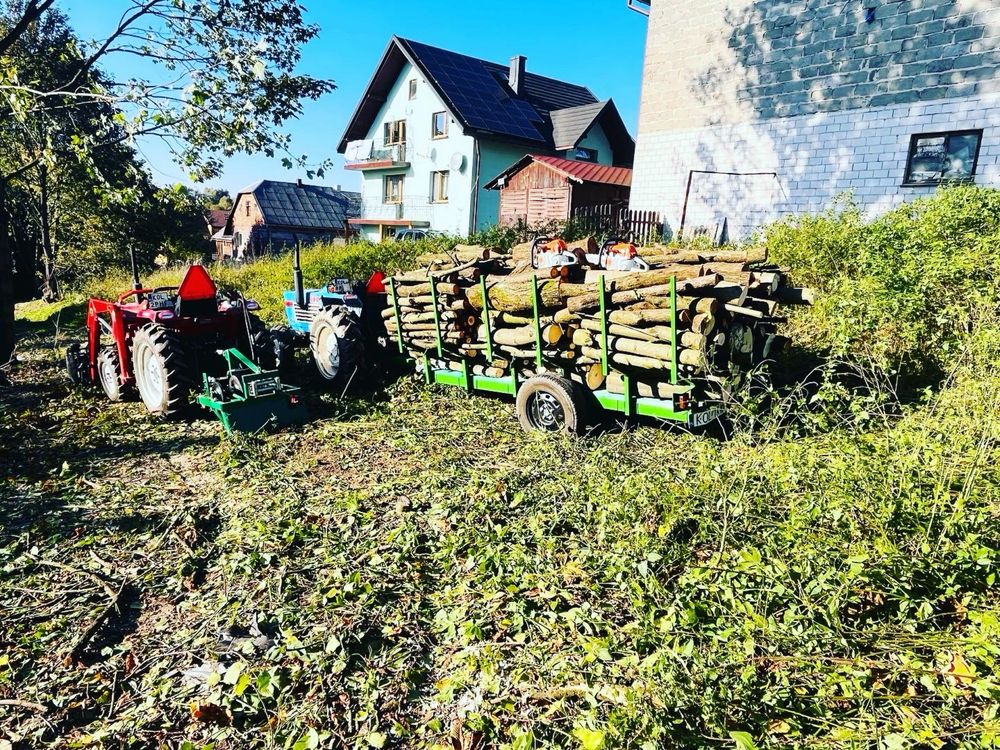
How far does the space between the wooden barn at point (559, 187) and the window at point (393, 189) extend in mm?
9669

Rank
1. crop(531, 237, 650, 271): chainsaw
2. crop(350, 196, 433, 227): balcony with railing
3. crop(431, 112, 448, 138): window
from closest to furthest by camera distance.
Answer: crop(531, 237, 650, 271): chainsaw < crop(431, 112, 448, 138): window < crop(350, 196, 433, 227): balcony with railing

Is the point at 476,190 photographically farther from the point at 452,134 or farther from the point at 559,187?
the point at 559,187

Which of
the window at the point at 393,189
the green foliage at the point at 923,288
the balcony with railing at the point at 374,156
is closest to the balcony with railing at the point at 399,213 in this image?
the window at the point at 393,189

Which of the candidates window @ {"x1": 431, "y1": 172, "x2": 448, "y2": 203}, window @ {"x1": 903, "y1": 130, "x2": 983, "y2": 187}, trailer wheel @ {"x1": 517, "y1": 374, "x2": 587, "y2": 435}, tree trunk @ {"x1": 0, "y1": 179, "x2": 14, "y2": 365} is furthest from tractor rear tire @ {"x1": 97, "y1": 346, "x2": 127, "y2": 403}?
window @ {"x1": 431, "y1": 172, "x2": 448, "y2": 203}

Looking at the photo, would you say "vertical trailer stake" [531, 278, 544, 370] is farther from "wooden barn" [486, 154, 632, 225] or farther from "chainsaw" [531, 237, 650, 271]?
"wooden barn" [486, 154, 632, 225]

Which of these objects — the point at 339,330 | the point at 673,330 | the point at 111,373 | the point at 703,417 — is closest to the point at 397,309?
the point at 339,330

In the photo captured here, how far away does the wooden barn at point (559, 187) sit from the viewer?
1886 centimetres

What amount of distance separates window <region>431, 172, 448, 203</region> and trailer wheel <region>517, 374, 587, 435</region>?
21.7 metres

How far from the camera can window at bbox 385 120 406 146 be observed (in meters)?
28.0

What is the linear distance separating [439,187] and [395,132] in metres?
4.03

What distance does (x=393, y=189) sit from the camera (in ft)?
96.5

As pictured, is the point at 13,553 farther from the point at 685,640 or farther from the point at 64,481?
the point at 685,640

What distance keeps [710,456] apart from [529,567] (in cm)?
187

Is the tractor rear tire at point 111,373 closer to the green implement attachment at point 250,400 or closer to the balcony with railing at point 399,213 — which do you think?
the green implement attachment at point 250,400
